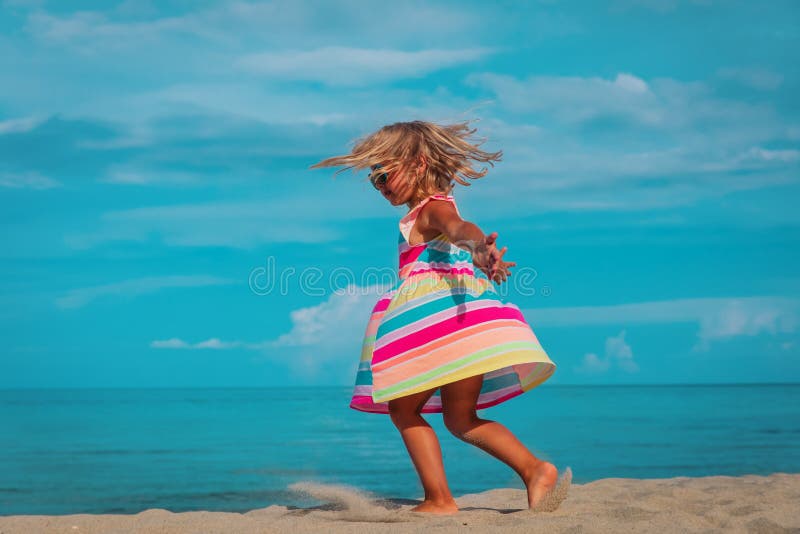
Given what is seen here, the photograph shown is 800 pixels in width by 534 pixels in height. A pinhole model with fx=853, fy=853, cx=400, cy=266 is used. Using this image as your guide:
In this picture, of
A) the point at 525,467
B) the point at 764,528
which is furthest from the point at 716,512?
the point at 525,467

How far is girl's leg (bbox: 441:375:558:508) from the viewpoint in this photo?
12.0ft

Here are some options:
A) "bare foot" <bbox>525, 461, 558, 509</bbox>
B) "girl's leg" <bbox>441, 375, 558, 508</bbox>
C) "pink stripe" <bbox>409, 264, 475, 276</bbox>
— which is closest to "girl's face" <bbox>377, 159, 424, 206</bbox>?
"pink stripe" <bbox>409, 264, 475, 276</bbox>

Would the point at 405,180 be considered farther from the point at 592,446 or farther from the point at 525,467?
the point at 592,446

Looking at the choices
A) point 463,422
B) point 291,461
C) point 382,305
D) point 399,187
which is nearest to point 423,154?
point 399,187

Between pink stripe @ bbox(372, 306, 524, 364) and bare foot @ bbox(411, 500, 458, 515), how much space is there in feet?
2.24

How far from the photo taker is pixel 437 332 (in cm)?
357

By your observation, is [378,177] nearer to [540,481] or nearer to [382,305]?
[382,305]

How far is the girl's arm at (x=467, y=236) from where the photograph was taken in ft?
9.87

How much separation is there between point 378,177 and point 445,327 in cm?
81

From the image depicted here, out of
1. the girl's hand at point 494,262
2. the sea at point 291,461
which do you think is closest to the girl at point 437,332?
the girl's hand at point 494,262

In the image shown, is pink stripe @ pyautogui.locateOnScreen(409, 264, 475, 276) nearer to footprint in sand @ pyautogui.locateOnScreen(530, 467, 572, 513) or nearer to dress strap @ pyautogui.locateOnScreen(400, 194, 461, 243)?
dress strap @ pyautogui.locateOnScreen(400, 194, 461, 243)

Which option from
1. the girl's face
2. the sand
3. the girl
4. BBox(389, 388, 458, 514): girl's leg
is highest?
the girl's face

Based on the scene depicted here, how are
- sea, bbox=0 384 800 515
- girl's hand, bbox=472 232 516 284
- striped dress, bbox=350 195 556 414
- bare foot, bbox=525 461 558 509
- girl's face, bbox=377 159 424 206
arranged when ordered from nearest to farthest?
girl's hand, bbox=472 232 516 284, striped dress, bbox=350 195 556 414, bare foot, bbox=525 461 558 509, girl's face, bbox=377 159 424 206, sea, bbox=0 384 800 515

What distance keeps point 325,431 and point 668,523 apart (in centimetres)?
1083
